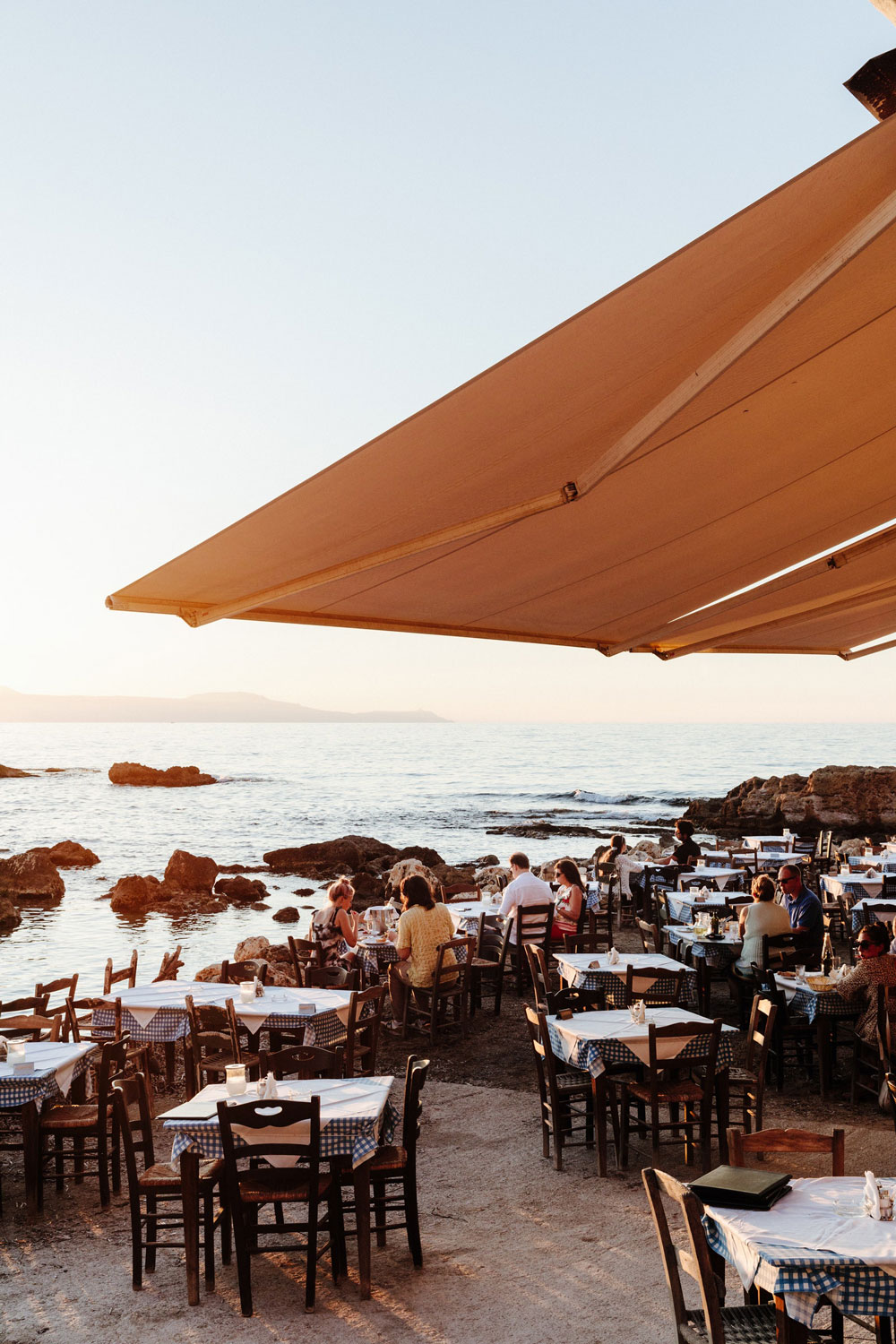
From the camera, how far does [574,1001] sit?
6215 mm

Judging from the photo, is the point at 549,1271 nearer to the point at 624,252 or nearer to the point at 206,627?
the point at 206,627

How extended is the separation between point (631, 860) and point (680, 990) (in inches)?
302

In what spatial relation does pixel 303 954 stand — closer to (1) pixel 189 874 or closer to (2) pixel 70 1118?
(2) pixel 70 1118

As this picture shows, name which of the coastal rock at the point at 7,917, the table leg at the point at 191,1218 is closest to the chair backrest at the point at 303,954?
the table leg at the point at 191,1218

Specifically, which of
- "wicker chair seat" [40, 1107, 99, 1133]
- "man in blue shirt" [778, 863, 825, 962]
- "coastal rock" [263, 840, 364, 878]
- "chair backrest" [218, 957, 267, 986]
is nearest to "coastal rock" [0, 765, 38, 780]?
"coastal rock" [263, 840, 364, 878]

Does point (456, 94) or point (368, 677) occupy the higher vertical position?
point (456, 94)

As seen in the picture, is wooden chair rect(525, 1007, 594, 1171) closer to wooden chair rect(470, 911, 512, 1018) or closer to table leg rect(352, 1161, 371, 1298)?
table leg rect(352, 1161, 371, 1298)

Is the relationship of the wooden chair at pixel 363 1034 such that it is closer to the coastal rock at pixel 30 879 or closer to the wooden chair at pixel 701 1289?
the wooden chair at pixel 701 1289

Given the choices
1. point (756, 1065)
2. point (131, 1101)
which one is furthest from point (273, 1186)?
point (756, 1065)

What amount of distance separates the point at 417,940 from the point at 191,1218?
13.5ft

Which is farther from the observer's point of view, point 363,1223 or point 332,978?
point 332,978

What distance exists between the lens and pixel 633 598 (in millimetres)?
8102

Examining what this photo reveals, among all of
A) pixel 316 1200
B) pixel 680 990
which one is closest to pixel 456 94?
pixel 680 990

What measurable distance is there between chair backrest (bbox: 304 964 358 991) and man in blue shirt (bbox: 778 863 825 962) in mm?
3477
